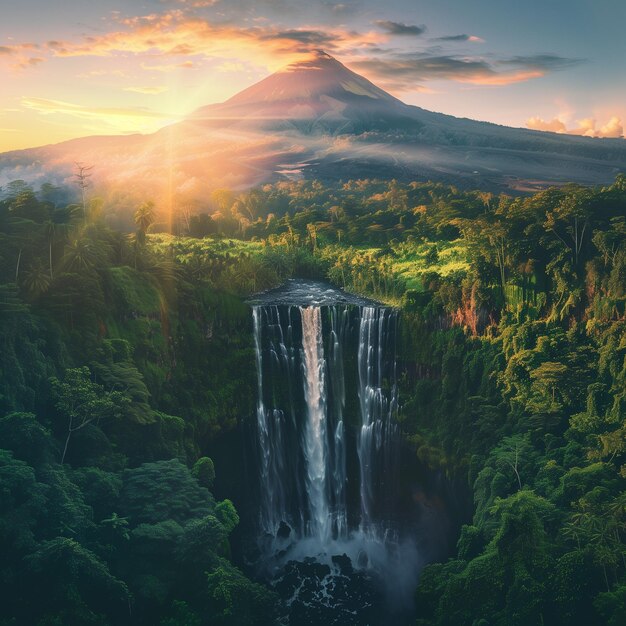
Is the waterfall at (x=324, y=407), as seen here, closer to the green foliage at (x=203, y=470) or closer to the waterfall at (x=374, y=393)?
the waterfall at (x=374, y=393)

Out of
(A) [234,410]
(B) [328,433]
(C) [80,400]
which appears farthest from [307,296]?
(C) [80,400]

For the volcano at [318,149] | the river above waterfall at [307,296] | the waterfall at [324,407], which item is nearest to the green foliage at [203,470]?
the waterfall at [324,407]

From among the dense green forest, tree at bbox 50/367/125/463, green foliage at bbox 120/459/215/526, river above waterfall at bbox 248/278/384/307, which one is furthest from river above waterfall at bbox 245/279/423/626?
tree at bbox 50/367/125/463

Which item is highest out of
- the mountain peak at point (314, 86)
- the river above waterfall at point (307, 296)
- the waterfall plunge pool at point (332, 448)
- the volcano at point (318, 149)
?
the mountain peak at point (314, 86)

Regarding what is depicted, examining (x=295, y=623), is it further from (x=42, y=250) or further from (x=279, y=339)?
(x=42, y=250)

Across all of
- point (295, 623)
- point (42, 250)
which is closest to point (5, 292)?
point (42, 250)

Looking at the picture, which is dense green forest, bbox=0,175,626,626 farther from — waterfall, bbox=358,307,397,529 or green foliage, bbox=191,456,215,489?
waterfall, bbox=358,307,397,529

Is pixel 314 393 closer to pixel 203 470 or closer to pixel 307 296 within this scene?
pixel 307 296
